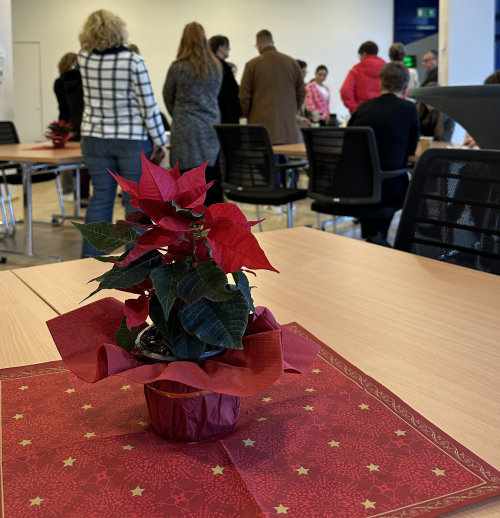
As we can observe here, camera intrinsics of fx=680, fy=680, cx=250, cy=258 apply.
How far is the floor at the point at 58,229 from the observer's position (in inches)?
179

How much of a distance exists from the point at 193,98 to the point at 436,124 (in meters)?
2.10

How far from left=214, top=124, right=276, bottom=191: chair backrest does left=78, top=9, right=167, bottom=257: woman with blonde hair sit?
0.54 metres

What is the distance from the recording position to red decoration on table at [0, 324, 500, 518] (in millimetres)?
560

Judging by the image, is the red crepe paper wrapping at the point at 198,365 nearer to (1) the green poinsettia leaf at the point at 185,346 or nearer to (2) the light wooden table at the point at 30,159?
(1) the green poinsettia leaf at the point at 185,346

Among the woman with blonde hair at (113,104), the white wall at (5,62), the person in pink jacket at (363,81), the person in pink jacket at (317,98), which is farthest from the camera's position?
the person in pink jacket at (317,98)

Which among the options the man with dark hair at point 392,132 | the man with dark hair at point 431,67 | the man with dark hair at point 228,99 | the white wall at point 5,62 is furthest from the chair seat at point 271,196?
the white wall at point 5,62

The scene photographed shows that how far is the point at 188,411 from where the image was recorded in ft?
2.09

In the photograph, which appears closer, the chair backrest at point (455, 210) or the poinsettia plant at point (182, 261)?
the poinsettia plant at point (182, 261)

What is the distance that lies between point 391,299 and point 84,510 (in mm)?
706

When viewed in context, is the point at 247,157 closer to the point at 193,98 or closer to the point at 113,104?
the point at 193,98

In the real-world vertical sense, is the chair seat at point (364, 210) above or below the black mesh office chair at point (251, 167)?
below

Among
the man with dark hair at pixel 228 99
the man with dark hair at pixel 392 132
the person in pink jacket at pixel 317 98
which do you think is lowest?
the man with dark hair at pixel 392 132

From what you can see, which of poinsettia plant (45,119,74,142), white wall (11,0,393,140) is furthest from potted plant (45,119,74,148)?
white wall (11,0,393,140)

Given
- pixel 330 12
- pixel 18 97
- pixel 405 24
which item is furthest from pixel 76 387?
pixel 405 24
